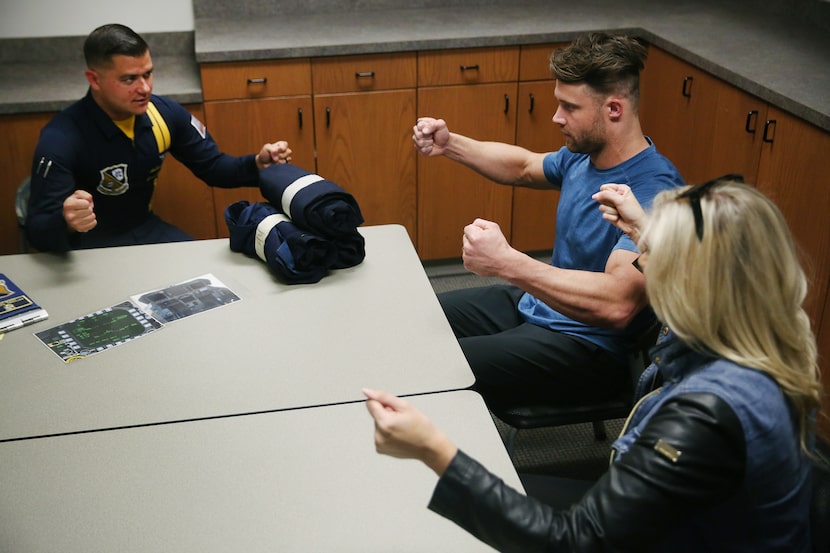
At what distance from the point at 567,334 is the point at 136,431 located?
3.57ft

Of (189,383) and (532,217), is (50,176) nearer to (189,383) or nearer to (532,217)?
(189,383)

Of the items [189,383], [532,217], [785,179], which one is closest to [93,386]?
[189,383]

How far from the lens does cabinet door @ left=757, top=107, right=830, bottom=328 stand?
271cm

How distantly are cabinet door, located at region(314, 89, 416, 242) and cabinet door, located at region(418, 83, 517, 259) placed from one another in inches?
2.6

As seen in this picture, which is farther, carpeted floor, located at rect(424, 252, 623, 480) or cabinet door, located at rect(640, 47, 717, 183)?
cabinet door, located at rect(640, 47, 717, 183)

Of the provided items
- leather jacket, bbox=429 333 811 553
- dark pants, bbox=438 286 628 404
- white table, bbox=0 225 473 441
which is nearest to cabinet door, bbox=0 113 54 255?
white table, bbox=0 225 473 441

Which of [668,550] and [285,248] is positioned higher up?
[285,248]

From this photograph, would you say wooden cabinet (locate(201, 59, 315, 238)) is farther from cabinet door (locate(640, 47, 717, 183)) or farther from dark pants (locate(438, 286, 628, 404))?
dark pants (locate(438, 286, 628, 404))

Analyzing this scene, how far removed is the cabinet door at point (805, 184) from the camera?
2.71 meters

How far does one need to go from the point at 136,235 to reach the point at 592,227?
4.95ft

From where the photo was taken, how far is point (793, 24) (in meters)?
3.75

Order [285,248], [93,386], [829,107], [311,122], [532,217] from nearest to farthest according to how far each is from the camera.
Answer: [93,386] < [285,248] < [829,107] < [311,122] < [532,217]

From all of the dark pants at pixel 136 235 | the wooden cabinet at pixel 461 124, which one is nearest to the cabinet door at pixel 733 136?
the wooden cabinet at pixel 461 124

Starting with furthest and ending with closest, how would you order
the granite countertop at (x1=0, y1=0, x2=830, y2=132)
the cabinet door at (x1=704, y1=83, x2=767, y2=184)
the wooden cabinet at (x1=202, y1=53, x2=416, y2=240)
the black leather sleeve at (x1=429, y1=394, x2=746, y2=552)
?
the wooden cabinet at (x1=202, y1=53, x2=416, y2=240)
the granite countertop at (x1=0, y1=0, x2=830, y2=132)
the cabinet door at (x1=704, y1=83, x2=767, y2=184)
the black leather sleeve at (x1=429, y1=394, x2=746, y2=552)
